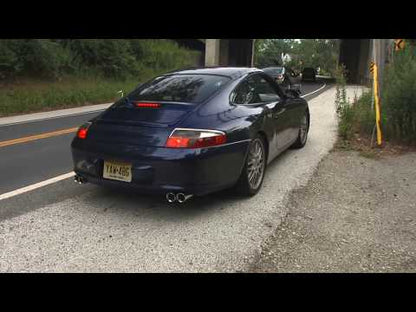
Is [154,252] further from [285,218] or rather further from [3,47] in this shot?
[3,47]

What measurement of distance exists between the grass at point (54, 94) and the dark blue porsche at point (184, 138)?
947 centimetres

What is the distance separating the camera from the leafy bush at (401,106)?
709 centimetres

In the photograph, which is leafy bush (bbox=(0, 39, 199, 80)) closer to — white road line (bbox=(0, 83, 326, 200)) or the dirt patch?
white road line (bbox=(0, 83, 326, 200))

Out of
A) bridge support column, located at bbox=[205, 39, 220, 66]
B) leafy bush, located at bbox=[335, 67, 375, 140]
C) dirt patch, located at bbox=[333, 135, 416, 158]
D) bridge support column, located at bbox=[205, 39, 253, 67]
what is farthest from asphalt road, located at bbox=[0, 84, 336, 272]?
bridge support column, located at bbox=[205, 39, 253, 67]

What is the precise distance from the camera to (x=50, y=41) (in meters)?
16.7

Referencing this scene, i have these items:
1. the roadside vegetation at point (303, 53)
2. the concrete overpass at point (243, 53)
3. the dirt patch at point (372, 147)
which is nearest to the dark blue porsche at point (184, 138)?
the dirt patch at point (372, 147)

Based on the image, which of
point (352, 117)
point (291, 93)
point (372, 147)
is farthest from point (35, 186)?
point (352, 117)

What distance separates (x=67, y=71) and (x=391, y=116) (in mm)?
13971

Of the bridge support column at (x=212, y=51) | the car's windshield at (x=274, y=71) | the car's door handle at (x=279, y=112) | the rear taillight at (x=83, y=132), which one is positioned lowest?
the rear taillight at (x=83, y=132)

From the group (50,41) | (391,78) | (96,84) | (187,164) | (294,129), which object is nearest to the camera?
(187,164)

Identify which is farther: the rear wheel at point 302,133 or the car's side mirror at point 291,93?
the rear wheel at point 302,133

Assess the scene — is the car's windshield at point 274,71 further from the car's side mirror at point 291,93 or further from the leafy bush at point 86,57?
the car's side mirror at point 291,93

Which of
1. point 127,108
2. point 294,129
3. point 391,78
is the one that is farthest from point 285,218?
point 391,78

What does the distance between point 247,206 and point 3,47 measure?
13203 millimetres
